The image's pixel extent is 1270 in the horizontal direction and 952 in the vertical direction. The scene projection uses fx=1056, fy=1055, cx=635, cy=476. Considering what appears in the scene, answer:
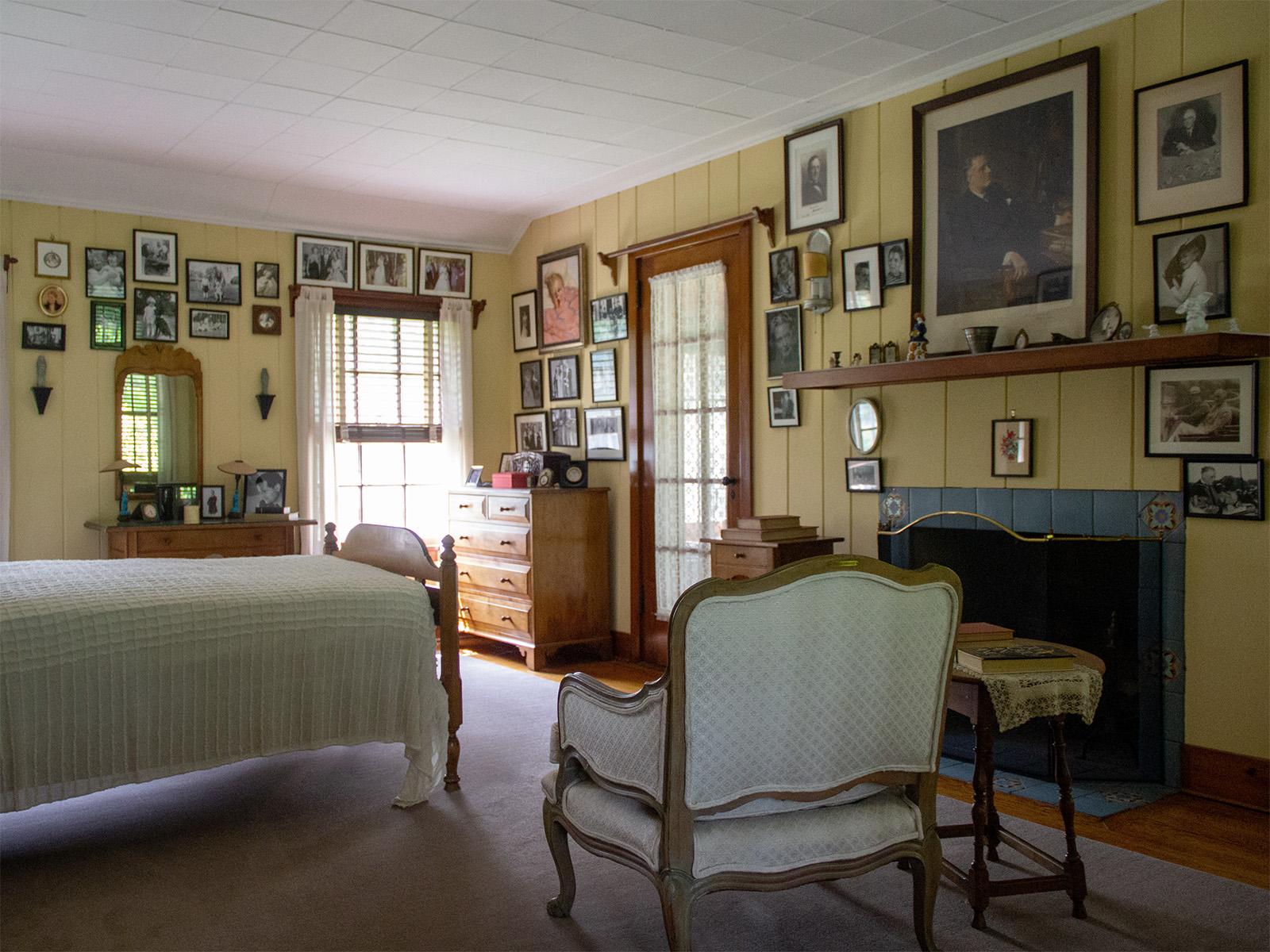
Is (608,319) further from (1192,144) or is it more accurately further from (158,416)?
(1192,144)

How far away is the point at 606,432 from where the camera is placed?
23.5 ft

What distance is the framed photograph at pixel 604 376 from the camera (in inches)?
278

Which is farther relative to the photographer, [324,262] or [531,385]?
[531,385]

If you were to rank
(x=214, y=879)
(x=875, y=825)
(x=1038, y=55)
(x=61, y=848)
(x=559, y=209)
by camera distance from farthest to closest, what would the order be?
(x=559, y=209) < (x=1038, y=55) < (x=61, y=848) < (x=214, y=879) < (x=875, y=825)

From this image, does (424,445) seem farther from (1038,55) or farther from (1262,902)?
(1262,902)

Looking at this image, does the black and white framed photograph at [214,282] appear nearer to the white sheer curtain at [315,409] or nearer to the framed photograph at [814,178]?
the white sheer curtain at [315,409]

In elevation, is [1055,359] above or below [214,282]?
below

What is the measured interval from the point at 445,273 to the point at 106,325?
236cm

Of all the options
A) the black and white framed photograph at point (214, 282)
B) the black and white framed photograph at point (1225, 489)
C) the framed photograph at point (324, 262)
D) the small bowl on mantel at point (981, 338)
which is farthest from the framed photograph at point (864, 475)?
the black and white framed photograph at point (214, 282)

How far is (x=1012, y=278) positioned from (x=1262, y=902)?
2.60 metres

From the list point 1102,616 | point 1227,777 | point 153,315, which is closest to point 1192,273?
point 1102,616

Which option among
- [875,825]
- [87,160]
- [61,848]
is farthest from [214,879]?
[87,160]

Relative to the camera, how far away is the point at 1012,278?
4613mm

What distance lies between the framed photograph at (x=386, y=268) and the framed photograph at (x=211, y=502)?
178 centimetres
